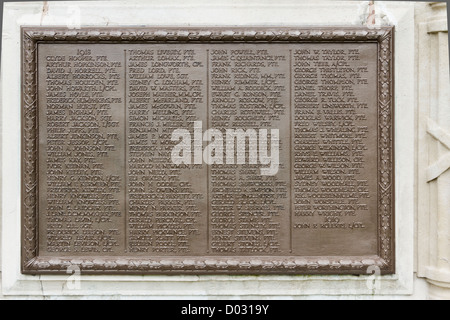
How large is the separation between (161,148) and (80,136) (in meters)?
0.88

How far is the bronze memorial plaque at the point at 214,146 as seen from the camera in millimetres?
4000

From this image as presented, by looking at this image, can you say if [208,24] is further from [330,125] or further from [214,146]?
[330,125]

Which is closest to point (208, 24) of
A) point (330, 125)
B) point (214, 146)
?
point (214, 146)

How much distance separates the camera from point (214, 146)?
13.1 feet

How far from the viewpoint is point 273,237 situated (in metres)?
4.06

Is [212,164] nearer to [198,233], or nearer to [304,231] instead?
[198,233]

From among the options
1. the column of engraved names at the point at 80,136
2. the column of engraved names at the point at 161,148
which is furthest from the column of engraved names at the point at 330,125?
the column of engraved names at the point at 80,136

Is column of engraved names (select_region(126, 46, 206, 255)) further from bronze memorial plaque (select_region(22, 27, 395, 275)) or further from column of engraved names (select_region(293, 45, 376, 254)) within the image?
column of engraved names (select_region(293, 45, 376, 254))

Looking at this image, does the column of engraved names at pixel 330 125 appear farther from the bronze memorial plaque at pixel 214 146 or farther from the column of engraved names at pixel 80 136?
the column of engraved names at pixel 80 136

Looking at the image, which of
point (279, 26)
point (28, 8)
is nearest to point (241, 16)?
point (279, 26)

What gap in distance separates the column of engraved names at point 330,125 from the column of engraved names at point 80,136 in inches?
77.2

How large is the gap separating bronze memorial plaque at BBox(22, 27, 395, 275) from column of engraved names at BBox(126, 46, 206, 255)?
15mm

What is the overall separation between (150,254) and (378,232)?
250 centimetres

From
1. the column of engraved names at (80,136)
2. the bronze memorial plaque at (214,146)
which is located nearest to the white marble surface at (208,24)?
the bronze memorial plaque at (214,146)
